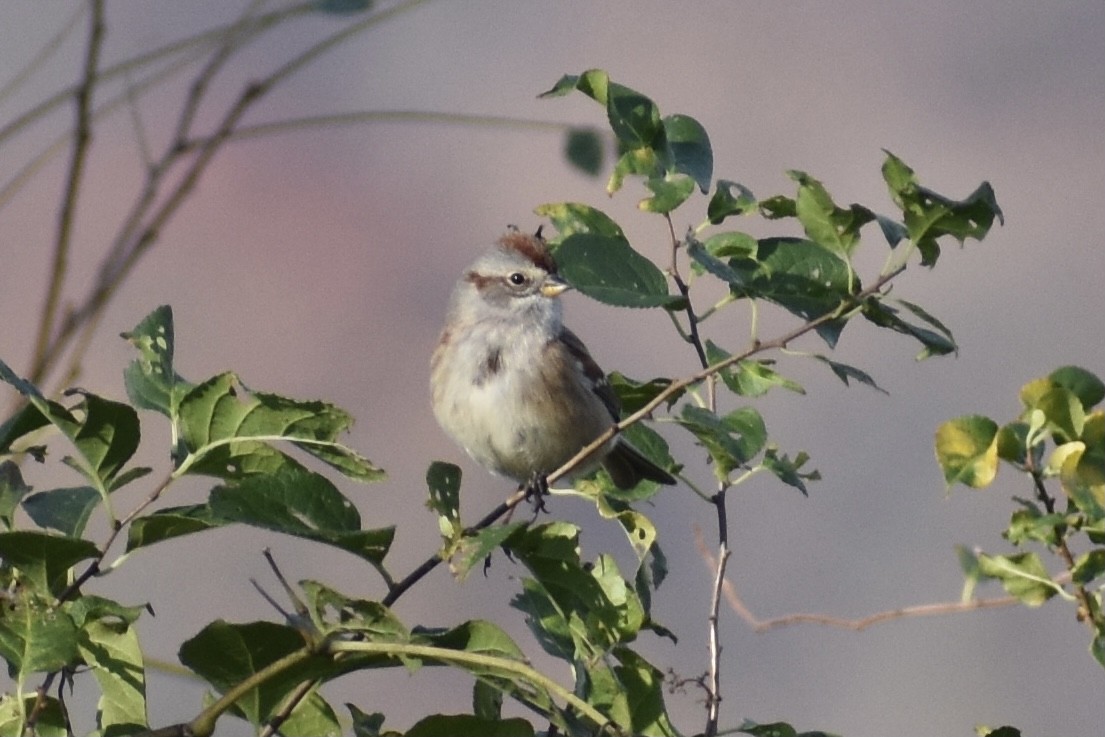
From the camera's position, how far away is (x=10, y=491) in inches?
47.2

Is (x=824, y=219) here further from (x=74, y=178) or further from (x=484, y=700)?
(x=74, y=178)

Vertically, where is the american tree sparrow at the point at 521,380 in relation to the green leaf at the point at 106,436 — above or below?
below

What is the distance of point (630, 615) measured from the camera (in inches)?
53.2

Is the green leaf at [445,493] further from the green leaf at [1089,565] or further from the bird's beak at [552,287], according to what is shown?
the bird's beak at [552,287]

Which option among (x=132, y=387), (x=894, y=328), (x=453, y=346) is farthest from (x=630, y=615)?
(x=453, y=346)

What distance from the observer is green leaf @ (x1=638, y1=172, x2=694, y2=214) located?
4.30ft

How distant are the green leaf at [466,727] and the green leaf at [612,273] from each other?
1.25 feet

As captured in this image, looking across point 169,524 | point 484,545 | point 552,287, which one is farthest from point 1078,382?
point 552,287

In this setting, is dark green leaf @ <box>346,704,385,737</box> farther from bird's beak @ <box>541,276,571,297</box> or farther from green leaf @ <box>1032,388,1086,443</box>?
bird's beak @ <box>541,276,571,297</box>

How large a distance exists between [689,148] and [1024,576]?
A: 51 cm

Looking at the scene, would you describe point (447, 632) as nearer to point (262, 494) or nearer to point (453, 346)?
point (262, 494)

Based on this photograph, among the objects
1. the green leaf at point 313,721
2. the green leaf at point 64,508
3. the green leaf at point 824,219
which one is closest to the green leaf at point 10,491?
the green leaf at point 64,508

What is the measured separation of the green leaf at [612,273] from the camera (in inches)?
50.3

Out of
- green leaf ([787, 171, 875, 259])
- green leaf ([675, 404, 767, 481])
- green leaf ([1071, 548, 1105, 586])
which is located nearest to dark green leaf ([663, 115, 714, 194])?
green leaf ([787, 171, 875, 259])
